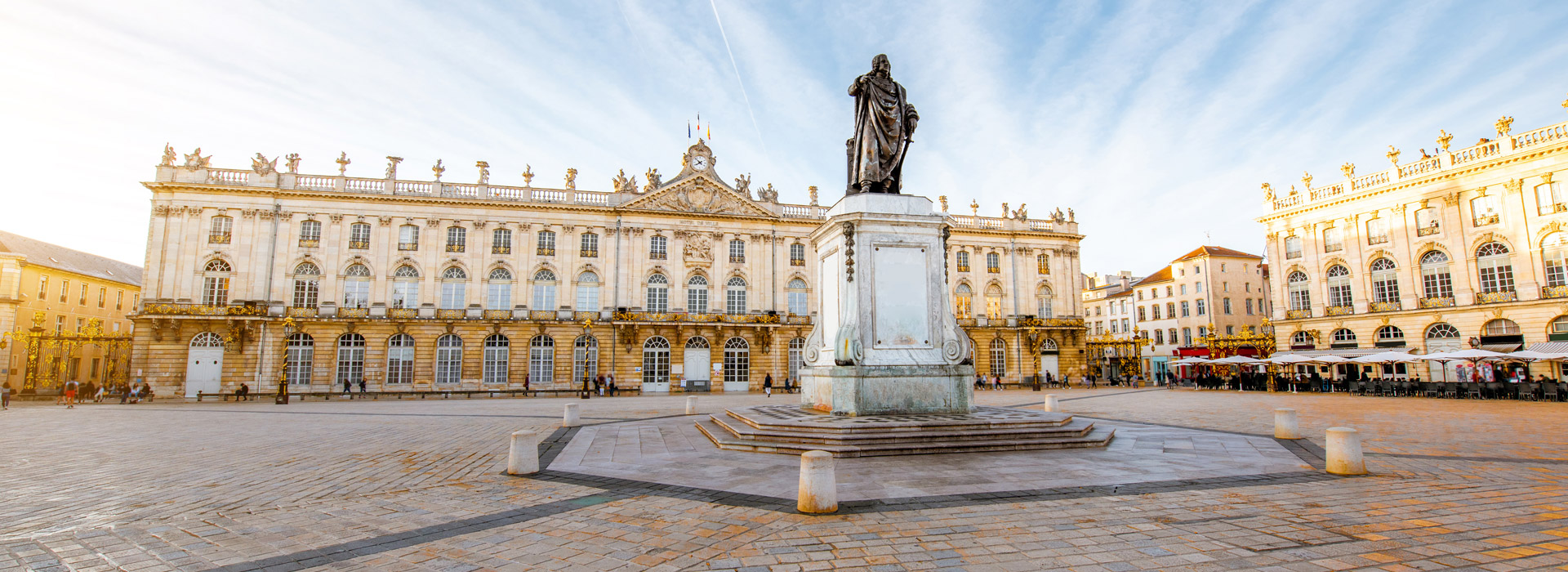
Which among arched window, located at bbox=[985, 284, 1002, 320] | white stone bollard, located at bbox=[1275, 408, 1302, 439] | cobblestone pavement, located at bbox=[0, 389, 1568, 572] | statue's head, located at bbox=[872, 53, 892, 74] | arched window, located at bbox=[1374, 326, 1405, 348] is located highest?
statue's head, located at bbox=[872, 53, 892, 74]

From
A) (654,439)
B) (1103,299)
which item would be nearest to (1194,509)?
(654,439)

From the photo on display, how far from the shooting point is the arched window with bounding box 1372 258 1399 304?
108ft

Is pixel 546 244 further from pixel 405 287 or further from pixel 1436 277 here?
pixel 1436 277

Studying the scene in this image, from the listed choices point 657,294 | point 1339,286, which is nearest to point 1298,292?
point 1339,286

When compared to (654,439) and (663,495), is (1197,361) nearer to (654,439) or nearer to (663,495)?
(654,439)

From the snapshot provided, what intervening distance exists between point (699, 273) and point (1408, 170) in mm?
35376

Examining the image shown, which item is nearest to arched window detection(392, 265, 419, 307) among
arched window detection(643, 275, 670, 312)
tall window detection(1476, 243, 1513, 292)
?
arched window detection(643, 275, 670, 312)

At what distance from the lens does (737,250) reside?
38250 mm

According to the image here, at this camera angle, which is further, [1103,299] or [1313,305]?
[1103,299]

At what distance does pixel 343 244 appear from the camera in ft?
111

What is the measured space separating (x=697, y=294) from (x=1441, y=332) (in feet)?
117

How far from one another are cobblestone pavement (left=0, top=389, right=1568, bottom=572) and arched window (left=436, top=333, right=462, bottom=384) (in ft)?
82.8

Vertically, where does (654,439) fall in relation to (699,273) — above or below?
below

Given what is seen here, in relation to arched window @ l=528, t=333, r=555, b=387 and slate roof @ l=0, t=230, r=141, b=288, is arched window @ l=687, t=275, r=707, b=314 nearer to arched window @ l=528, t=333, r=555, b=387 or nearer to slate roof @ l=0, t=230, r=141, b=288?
arched window @ l=528, t=333, r=555, b=387
